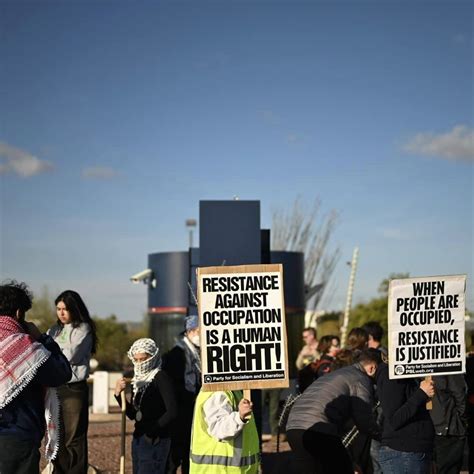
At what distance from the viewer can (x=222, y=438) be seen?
626 centimetres

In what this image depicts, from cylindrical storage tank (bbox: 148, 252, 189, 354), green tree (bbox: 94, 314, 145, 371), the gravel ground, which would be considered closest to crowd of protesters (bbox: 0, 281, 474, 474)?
the gravel ground

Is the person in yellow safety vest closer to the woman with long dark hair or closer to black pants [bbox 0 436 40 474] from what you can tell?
black pants [bbox 0 436 40 474]

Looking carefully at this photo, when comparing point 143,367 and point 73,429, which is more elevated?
point 143,367

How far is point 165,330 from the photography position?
23203 mm

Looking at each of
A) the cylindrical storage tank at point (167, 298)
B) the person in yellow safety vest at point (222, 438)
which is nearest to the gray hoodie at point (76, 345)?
the person in yellow safety vest at point (222, 438)

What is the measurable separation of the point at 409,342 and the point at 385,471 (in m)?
1.09

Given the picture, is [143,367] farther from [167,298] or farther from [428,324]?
[167,298]

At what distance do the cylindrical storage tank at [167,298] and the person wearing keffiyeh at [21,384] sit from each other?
53.8 feet

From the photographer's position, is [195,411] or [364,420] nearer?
[195,411]

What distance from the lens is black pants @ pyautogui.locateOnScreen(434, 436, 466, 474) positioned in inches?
394

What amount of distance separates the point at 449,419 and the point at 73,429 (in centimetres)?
396

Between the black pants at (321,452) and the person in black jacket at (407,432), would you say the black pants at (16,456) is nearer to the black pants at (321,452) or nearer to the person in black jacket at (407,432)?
the black pants at (321,452)

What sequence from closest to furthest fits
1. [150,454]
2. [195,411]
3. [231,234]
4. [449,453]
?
1. [195,411]
2. [150,454]
3. [449,453]
4. [231,234]

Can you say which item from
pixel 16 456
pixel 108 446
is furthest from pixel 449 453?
pixel 108 446
